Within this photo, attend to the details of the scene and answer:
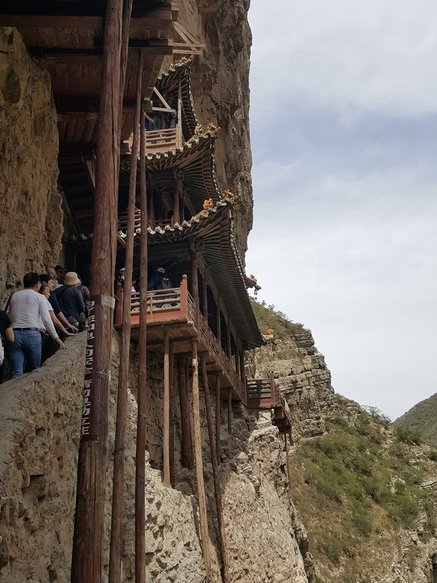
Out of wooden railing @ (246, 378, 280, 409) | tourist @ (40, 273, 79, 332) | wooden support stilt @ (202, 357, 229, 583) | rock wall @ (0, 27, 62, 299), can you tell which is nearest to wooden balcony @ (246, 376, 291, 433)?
wooden railing @ (246, 378, 280, 409)

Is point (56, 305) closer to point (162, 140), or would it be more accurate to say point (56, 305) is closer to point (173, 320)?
point (173, 320)

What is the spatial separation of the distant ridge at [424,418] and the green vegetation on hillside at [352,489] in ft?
73.5

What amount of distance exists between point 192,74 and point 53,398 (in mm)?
22814

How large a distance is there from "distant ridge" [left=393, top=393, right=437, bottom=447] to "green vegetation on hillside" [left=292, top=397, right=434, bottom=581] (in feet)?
73.5

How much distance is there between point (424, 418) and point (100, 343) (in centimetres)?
7143

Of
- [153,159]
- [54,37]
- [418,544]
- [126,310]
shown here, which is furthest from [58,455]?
[418,544]

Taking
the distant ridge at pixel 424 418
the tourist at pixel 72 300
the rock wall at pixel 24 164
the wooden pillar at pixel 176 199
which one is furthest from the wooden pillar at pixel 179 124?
the distant ridge at pixel 424 418

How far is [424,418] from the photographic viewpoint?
70000 mm

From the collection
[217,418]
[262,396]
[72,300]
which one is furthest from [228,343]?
[72,300]

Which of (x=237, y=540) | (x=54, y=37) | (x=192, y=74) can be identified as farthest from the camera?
(x=192, y=74)

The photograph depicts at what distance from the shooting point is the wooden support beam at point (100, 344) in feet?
12.1

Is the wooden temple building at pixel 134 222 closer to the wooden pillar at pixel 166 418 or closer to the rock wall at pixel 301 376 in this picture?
the wooden pillar at pixel 166 418

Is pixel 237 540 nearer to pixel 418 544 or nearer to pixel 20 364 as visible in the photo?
pixel 20 364

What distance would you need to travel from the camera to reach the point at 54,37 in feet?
25.9
